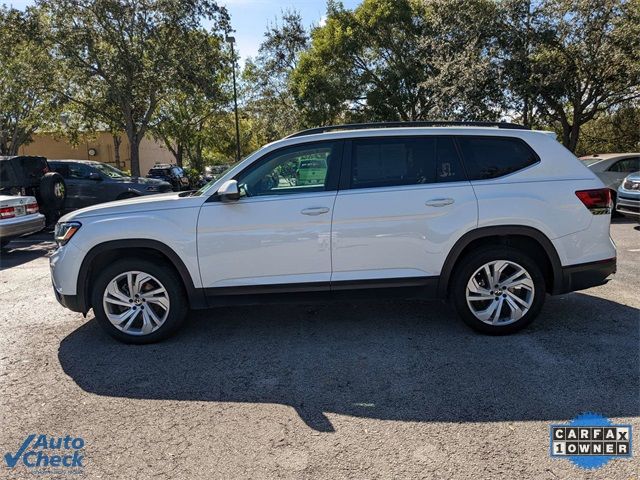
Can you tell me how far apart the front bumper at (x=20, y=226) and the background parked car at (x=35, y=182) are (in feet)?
5.63

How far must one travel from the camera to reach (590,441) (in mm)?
2764

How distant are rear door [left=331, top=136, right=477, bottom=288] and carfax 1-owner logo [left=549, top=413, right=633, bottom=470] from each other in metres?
1.60

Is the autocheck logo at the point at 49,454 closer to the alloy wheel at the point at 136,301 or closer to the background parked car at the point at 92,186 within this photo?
the alloy wheel at the point at 136,301

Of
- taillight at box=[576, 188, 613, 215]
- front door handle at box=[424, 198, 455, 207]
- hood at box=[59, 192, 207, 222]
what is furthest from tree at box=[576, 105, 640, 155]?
hood at box=[59, 192, 207, 222]

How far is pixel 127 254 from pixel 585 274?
13.3ft

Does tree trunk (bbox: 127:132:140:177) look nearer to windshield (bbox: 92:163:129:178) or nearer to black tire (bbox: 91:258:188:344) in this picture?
windshield (bbox: 92:163:129:178)

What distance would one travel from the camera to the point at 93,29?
17484mm

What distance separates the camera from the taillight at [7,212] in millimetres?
8758

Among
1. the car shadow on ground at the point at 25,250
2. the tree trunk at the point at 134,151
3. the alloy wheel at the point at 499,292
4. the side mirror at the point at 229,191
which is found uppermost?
the tree trunk at the point at 134,151

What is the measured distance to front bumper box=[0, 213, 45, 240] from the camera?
344 inches

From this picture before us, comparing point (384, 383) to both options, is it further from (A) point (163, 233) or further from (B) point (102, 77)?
(B) point (102, 77)

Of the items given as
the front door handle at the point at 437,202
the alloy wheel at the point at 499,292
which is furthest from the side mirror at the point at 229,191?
the alloy wheel at the point at 499,292

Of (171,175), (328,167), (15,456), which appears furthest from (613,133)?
(15,456)

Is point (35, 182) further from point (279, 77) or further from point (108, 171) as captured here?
point (279, 77)
